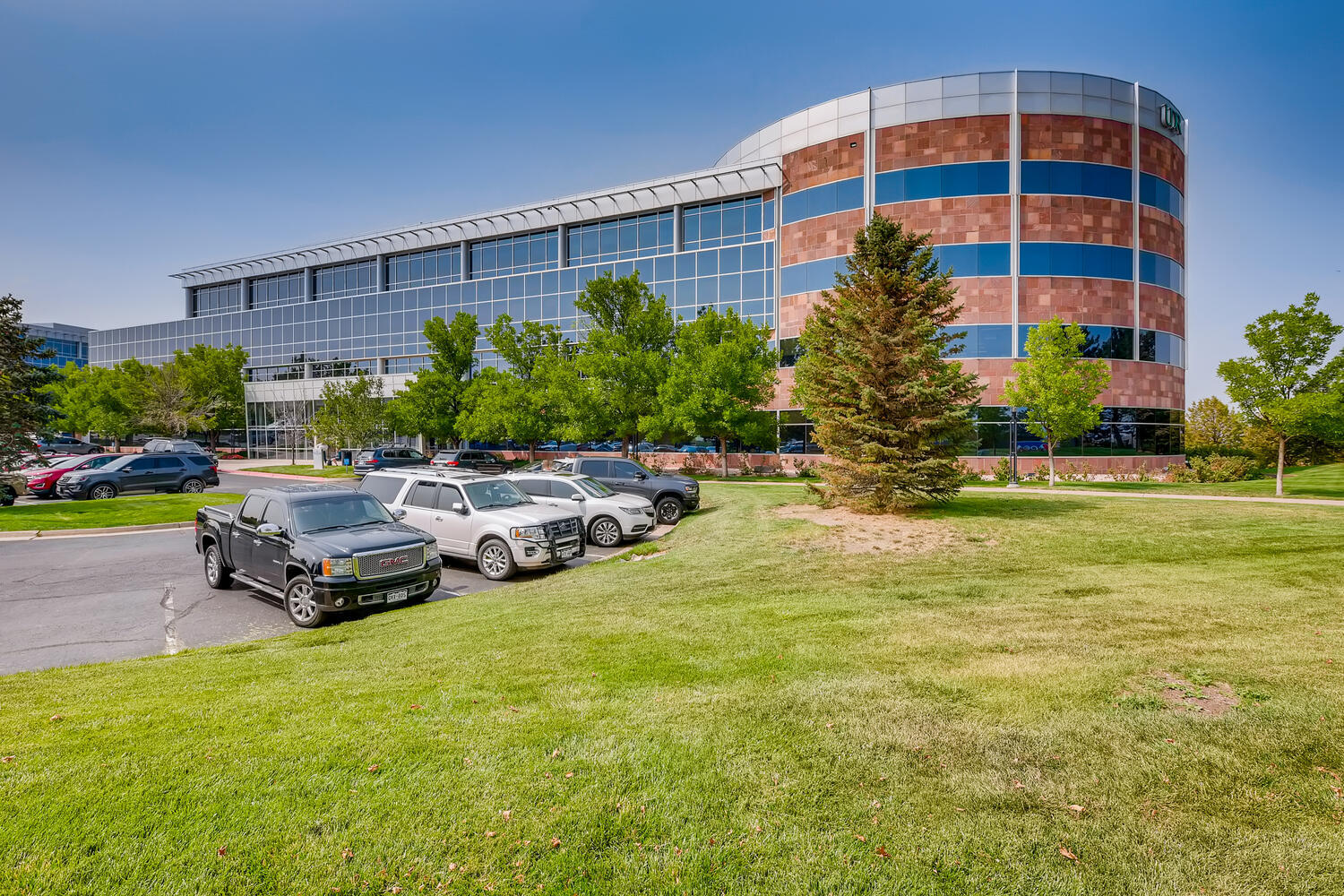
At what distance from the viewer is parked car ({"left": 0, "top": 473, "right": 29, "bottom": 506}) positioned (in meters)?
21.5

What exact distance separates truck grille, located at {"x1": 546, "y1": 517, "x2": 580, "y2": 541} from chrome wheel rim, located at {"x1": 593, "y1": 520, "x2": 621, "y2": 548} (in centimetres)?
263

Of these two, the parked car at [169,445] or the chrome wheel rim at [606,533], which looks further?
the parked car at [169,445]

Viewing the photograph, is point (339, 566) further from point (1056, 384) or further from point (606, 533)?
point (1056, 384)

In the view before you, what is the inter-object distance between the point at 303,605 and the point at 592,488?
322 inches

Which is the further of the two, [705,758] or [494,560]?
[494,560]

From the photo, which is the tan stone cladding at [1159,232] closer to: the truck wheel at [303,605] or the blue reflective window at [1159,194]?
the blue reflective window at [1159,194]

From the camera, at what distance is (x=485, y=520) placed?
41.0 feet

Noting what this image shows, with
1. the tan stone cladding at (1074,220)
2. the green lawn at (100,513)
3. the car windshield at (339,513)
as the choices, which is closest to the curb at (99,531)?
the green lawn at (100,513)

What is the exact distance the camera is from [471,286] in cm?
5291

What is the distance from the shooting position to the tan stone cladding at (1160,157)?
34.0 metres

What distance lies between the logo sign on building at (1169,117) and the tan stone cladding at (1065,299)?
32.9 ft

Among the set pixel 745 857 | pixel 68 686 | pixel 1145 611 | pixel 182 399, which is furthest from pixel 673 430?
pixel 182 399

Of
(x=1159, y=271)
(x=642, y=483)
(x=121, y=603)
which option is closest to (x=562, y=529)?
(x=121, y=603)

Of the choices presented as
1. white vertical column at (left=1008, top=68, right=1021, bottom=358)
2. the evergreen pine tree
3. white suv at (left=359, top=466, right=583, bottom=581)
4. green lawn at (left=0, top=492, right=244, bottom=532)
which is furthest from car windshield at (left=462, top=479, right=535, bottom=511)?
white vertical column at (left=1008, top=68, right=1021, bottom=358)
